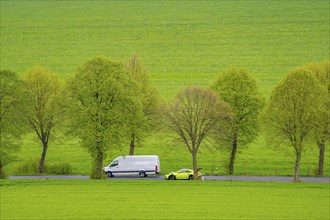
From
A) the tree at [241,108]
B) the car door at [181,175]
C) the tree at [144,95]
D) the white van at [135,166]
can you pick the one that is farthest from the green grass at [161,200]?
the tree at [144,95]

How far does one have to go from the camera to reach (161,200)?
162 feet

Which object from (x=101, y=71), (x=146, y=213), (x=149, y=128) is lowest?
(x=146, y=213)

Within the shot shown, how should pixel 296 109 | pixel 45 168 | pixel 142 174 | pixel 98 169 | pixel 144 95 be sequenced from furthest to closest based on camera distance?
1. pixel 144 95
2. pixel 45 168
3. pixel 142 174
4. pixel 98 169
5. pixel 296 109

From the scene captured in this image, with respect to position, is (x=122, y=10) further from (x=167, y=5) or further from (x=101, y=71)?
(x=101, y=71)

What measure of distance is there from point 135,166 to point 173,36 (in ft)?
242

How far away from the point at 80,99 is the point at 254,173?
24.5m

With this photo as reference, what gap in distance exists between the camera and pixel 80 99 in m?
63.4

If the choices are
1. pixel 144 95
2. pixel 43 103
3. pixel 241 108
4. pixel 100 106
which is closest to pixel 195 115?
pixel 241 108

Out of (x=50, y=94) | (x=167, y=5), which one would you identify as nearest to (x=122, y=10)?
(x=167, y=5)

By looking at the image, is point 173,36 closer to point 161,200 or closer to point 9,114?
point 9,114

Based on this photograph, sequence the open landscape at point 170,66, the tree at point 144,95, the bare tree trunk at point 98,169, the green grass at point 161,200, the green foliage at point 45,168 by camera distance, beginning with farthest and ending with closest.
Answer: the tree at point 144,95
the green foliage at point 45,168
the bare tree trunk at point 98,169
the open landscape at point 170,66
the green grass at point 161,200

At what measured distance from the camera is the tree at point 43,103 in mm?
73688

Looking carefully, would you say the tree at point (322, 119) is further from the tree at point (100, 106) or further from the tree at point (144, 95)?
the tree at point (144, 95)

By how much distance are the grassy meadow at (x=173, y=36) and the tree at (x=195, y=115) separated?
91.9 feet
